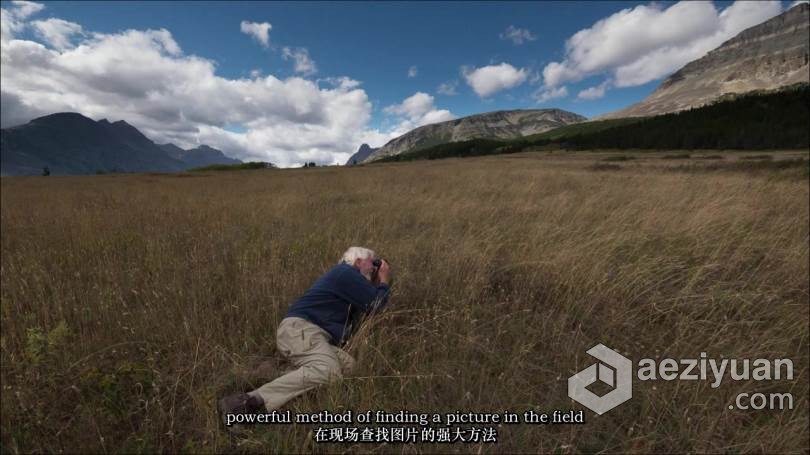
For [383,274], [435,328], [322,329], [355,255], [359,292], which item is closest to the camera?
[322,329]

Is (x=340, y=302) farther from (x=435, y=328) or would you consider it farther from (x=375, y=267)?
(x=435, y=328)

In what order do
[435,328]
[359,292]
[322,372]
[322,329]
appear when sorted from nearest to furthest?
[322,372], [322,329], [435,328], [359,292]

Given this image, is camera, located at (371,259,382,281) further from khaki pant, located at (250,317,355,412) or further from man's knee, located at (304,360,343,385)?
man's knee, located at (304,360,343,385)

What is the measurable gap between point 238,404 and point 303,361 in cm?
45

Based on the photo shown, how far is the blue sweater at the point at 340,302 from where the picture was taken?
2492 mm

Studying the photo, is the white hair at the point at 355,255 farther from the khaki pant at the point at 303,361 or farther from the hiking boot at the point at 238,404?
the hiking boot at the point at 238,404

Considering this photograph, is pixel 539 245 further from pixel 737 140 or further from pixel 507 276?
pixel 737 140

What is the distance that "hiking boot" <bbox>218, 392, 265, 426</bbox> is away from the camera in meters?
1.81

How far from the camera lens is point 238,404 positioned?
182 cm
